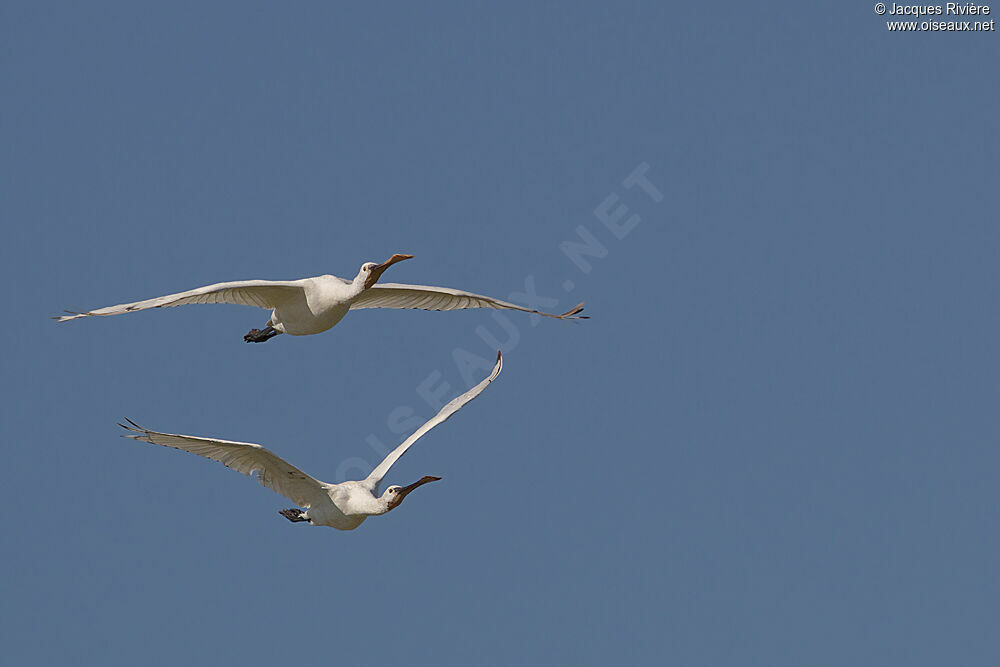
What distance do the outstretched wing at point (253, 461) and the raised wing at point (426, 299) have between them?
4.50 metres

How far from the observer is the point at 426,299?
37.0 m

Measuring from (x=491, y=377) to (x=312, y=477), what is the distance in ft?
16.3

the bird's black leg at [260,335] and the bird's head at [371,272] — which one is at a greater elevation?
the bird's black leg at [260,335]

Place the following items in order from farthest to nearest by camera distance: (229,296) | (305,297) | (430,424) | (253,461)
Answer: (430,424), (305,297), (229,296), (253,461)

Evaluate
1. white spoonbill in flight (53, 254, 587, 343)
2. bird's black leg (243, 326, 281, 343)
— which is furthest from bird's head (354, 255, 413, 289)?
bird's black leg (243, 326, 281, 343)

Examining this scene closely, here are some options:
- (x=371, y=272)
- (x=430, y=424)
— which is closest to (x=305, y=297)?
(x=371, y=272)

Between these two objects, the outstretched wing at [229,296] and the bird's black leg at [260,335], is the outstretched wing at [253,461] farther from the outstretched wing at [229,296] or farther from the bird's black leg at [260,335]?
the bird's black leg at [260,335]

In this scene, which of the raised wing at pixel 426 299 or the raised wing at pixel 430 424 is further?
the raised wing at pixel 426 299

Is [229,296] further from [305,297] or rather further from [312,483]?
[312,483]

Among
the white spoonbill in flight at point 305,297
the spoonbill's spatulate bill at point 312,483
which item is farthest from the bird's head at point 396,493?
the white spoonbill in flight at point 305,297

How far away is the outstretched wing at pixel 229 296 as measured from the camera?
3180cm

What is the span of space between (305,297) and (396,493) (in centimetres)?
390

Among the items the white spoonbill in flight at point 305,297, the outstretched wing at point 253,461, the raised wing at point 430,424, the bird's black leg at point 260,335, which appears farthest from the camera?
the bird's black leg at point 260,335

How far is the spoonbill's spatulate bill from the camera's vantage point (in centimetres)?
3152
